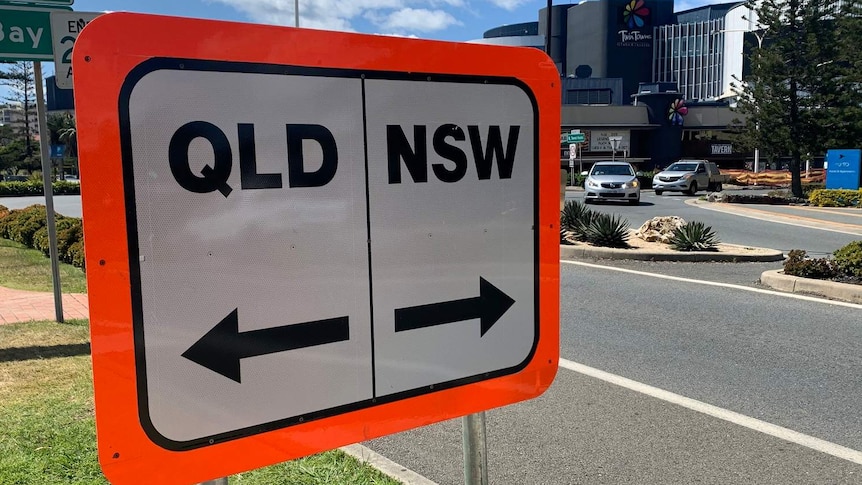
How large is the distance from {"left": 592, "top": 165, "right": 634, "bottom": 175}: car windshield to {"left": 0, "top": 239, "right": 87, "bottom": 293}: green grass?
748 inches

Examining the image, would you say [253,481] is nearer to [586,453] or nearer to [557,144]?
[586,453]

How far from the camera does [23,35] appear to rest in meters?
6.68

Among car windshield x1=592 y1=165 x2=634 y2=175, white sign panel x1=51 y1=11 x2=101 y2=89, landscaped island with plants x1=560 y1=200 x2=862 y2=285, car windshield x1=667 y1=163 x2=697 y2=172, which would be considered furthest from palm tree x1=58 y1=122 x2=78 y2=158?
white sign panel x1=51 y1=11 x2=101 y2=89

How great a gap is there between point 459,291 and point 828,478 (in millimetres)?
3256

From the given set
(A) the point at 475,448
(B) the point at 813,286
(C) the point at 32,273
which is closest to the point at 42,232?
(C) the point at 32,273

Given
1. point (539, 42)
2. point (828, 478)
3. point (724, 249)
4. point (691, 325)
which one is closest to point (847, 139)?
point (724, 249)

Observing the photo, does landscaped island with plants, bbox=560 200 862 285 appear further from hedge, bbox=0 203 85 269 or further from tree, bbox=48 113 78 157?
tree, bbox=48 113 78 157

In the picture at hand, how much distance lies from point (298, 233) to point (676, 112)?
55.2m

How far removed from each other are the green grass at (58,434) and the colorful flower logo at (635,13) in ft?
286

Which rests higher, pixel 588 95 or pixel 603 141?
pixel 588 95

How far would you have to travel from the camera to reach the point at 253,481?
11.8 feet

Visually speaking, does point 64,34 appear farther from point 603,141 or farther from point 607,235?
point 603,141

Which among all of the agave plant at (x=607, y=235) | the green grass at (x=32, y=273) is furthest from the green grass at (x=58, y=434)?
the agave plant at (x=607, y=235)

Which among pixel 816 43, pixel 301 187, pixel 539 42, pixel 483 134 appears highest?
pixel 539 42
